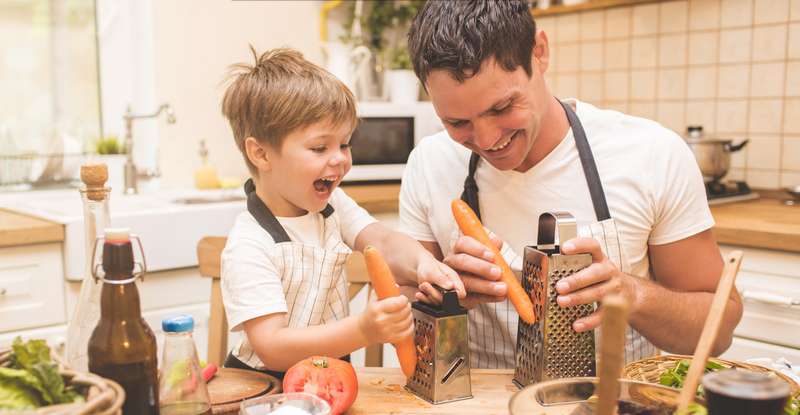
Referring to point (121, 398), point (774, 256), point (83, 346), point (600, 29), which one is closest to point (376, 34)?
point (600, 29)

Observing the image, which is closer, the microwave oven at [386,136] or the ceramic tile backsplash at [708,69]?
the ceramic tile backsplash at [708,69]

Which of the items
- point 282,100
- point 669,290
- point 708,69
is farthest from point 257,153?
point 708,69

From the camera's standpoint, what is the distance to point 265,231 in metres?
1.18

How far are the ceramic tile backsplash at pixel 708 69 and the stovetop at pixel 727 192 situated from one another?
0.08 m

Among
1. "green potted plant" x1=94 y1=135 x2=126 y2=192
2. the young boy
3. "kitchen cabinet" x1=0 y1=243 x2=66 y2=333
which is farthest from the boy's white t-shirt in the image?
"green potted plant" x1=94 y1=135 x2=126 y2=192

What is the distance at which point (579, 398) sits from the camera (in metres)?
0.80

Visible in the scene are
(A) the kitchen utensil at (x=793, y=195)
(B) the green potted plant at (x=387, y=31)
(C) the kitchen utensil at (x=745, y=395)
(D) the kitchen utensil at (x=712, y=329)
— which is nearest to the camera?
(C) the kitchen utensil at (x=745, y=395)

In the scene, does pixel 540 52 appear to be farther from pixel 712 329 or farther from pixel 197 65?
pixel 197 65

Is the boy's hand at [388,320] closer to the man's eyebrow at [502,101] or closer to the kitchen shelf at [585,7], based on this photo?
the man's eyebrow at [502,101]

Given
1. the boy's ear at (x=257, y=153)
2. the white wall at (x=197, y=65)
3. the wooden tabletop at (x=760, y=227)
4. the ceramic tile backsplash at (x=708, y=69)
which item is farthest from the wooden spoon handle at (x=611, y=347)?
the white wall at (x=197, y=65)

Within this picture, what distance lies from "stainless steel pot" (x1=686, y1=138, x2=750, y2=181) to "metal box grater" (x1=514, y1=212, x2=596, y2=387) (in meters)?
1.52

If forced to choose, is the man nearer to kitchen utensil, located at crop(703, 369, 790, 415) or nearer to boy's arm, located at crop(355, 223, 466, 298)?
boy's arm, located at crop(355, 223, 466, 298)

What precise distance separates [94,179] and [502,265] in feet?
1.80

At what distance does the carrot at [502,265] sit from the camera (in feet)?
3.32
